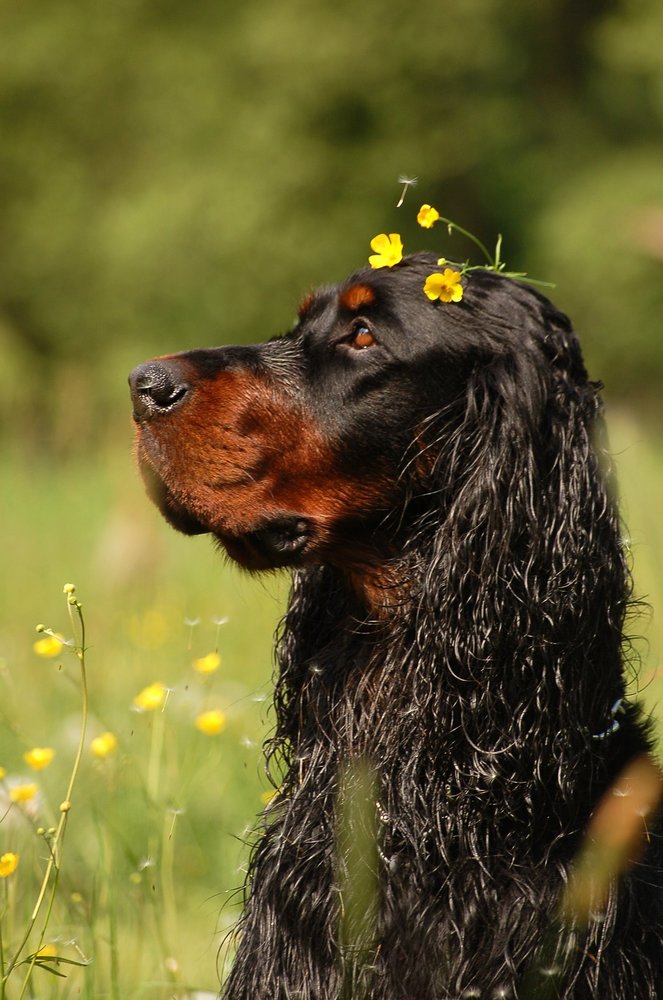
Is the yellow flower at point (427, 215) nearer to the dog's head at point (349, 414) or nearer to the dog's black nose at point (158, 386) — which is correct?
the dog's head at point (349, 414)

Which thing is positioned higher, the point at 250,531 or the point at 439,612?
the point at 250,531

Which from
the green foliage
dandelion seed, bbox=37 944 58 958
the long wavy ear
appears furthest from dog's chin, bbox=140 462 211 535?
the green foliage

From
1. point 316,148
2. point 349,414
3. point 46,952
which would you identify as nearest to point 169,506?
point 349,414

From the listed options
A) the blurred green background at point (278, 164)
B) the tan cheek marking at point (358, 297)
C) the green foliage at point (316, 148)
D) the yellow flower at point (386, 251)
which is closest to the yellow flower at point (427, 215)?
the yellow flower at point (386, 251)

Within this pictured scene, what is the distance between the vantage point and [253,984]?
261cm

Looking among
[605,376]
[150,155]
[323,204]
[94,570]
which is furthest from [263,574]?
[150,155]

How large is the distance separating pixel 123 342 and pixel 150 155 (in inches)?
167

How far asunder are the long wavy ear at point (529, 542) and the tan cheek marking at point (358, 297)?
11.0 inches

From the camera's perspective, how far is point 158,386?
2.64m

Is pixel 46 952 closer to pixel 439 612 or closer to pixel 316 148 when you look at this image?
pixel 439 612

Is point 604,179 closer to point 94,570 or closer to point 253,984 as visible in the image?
point 94,570

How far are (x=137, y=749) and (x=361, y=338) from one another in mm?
2326

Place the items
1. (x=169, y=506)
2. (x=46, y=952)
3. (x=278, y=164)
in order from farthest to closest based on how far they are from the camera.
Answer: (x=278, y=164)
(x=46, y=952)
(x=169, y=506)

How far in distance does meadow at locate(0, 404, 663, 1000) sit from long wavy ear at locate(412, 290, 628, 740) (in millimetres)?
201
